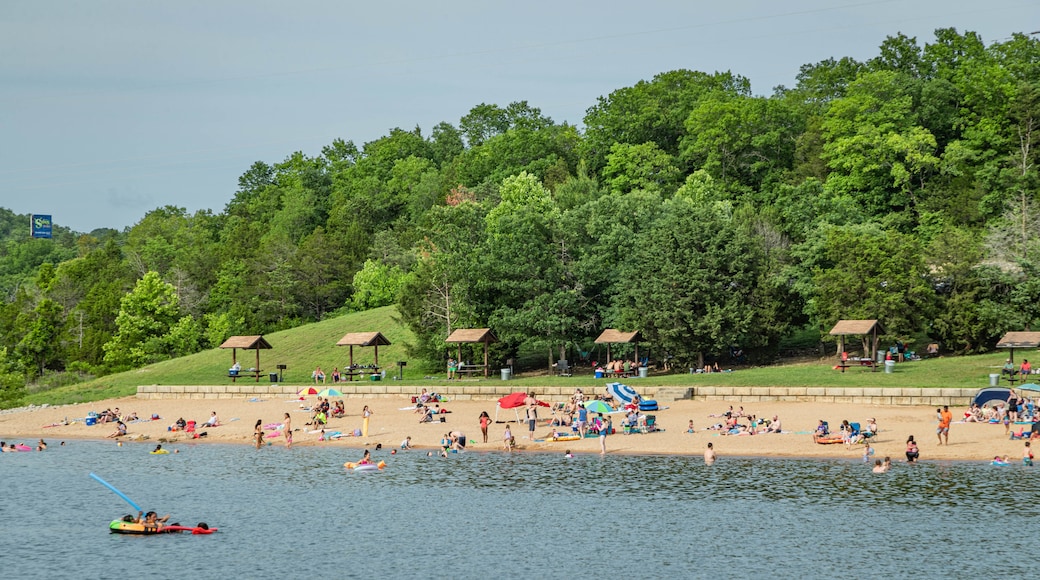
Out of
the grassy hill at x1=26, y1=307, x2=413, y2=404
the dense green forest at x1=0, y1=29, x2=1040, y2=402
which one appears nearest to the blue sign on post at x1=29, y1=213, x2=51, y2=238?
the dense green forest at x1=0, y1=29, x2=1040, y2=402

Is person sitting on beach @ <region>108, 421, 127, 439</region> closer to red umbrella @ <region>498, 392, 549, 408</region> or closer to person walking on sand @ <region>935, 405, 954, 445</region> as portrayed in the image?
red umbrella @ <region>498, 392, 549, 408</region>

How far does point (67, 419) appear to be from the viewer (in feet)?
207

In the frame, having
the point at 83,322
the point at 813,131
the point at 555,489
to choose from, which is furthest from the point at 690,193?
the point at 83,322

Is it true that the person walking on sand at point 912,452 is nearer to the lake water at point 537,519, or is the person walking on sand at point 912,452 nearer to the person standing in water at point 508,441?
the lake water at point 537,519

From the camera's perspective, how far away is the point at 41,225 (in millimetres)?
133750

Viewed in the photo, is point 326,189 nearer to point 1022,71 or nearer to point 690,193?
point 690,193

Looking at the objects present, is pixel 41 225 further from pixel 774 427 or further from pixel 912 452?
pixel 912 452

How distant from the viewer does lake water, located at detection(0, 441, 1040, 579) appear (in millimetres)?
31188

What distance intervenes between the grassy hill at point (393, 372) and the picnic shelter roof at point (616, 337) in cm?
253

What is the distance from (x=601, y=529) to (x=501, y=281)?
3370cm

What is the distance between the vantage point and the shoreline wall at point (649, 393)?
4997cm

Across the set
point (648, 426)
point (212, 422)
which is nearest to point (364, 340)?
point (212, 422)

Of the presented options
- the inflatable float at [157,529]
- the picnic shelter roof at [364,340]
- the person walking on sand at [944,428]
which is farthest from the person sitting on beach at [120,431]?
the person walking on sand at [944,428]

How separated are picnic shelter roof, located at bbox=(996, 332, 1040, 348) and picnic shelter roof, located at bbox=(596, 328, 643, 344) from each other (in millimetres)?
20644
